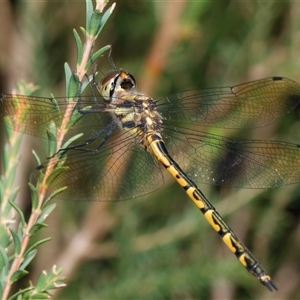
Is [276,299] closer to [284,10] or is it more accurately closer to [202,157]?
[202,157]

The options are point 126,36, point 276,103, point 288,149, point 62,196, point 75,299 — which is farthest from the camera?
point 126,36

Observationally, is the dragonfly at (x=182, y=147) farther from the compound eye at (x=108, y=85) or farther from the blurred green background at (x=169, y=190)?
the blurred green background at (x=169, y=190)

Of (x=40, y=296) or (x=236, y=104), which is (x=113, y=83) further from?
(x=40, y=296)

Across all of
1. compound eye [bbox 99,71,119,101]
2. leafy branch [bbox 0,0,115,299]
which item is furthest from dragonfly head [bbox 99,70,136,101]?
leafy branch [bbox 0,0,115,299]

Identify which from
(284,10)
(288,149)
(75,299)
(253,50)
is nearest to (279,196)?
(288,149)

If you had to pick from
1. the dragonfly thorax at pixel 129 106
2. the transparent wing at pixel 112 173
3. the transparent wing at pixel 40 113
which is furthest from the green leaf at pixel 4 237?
the dragonfly thorax at pixel 129 106

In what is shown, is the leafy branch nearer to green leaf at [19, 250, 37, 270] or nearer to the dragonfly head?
green leaf at [19, 250, 37, 270]

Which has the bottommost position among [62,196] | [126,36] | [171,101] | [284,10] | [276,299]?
[276,299]
